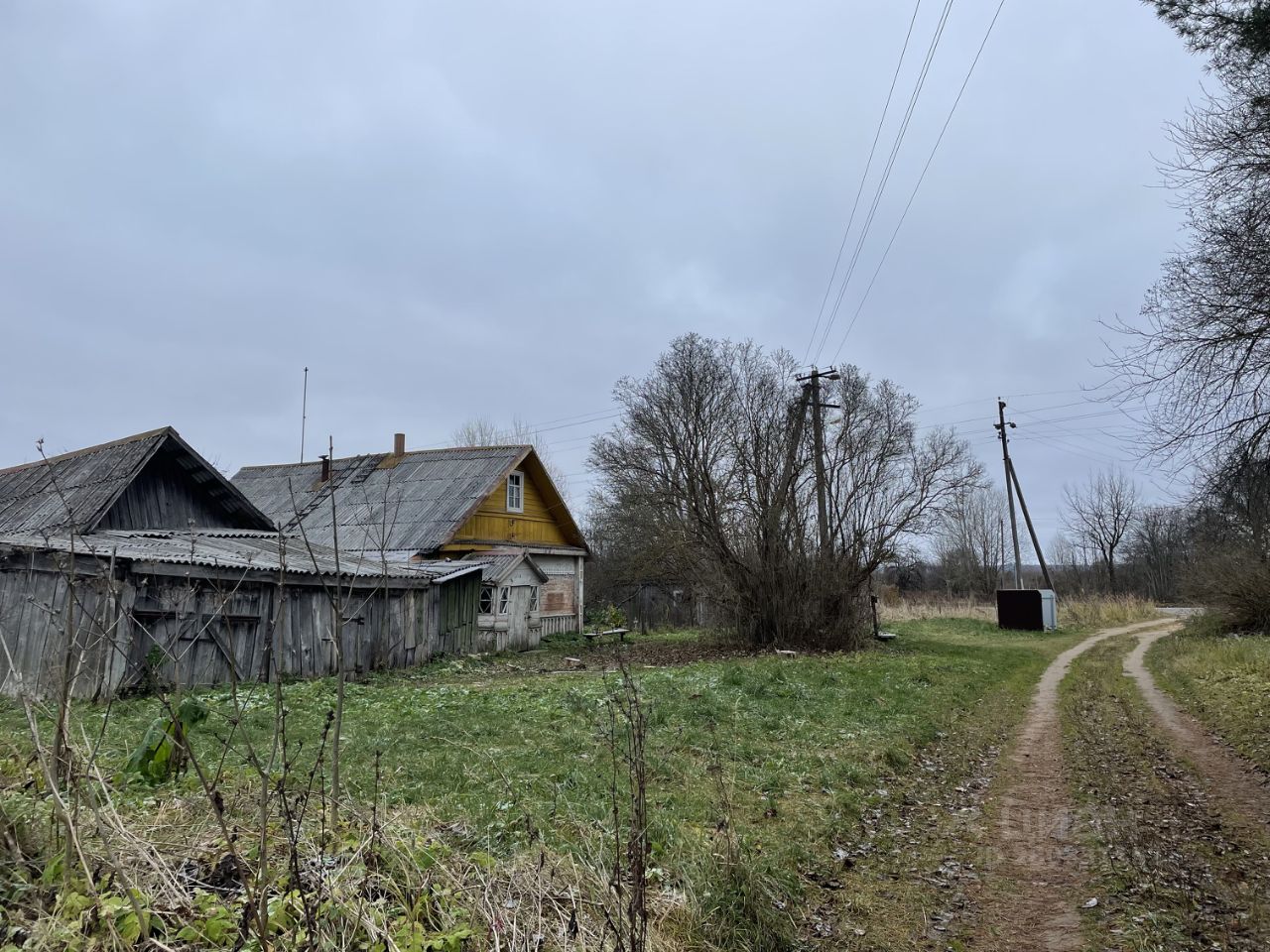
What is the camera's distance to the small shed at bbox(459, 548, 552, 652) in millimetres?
22875

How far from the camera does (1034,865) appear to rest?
5.46m

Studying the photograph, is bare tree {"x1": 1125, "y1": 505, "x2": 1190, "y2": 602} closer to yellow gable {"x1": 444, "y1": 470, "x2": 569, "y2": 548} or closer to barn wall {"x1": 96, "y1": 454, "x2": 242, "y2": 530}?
yellow gable {"x1": 444, "y1": 470, "x2": 569, "y2": 548}

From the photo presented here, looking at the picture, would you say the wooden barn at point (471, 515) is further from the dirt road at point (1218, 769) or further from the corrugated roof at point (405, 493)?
the dirt road at point (1218, 769)

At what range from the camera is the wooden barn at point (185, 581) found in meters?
12.9

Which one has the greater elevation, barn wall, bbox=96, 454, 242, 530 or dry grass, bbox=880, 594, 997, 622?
barn wall, bbox=96, 454, 242, 530

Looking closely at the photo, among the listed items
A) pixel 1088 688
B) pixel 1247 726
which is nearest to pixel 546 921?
pixel 1247 726

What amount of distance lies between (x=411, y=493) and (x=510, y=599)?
576cm

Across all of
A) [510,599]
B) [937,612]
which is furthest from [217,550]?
[937,612]

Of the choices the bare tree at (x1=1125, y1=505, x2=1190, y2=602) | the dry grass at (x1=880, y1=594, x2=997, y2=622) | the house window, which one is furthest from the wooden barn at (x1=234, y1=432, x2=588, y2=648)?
the bare tree at (x1=1125, y1=505, x2=1190, y2=602)

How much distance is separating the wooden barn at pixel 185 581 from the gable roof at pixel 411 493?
295cm

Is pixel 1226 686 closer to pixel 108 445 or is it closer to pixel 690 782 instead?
pixel 690 782

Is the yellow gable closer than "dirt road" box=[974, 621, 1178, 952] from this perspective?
No

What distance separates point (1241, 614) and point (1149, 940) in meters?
24.3

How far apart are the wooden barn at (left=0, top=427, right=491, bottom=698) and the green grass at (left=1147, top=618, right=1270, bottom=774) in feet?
35.7
